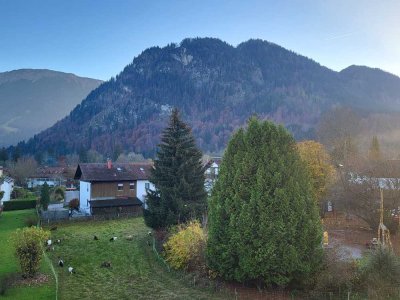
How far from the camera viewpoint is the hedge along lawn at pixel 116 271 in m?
18.6

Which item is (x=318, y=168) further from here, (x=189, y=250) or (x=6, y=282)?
(x=6, y=282)

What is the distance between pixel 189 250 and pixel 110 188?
1063 inches

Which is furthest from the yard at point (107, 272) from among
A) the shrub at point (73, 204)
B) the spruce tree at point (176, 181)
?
the shrub at point (73, 204)

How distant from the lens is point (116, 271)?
74.1 ft

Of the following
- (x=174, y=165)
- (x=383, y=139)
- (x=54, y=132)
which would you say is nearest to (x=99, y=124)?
(x=54, y=132)

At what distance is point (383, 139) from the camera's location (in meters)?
80.6

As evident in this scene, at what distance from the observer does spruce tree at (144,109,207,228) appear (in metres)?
28.5

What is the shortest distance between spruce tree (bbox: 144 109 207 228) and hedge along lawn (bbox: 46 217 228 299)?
3.05 metres

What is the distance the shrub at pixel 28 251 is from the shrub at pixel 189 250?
797cm

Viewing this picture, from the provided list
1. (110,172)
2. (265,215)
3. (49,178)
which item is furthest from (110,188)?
(49,178)

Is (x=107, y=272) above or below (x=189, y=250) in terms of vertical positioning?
below

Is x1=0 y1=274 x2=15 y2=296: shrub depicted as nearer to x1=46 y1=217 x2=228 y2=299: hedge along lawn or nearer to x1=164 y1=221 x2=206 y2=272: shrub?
x1=46 y1=217 x2=228 y2=299: hedge along lawn

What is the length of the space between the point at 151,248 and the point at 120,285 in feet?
25.4

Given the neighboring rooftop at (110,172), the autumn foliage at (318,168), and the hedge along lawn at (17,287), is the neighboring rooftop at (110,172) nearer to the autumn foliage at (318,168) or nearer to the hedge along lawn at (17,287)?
the hedge along lawn at (17,287)
